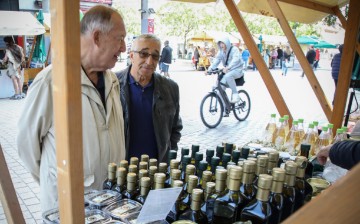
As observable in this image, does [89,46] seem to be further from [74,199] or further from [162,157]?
[74,199]

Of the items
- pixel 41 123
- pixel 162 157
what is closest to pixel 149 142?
pixel 162 157

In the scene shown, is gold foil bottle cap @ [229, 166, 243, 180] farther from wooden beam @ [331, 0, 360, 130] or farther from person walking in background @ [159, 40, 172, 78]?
person walking in background @ [159, 40, 172, 78]

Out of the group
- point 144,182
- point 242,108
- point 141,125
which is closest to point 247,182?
point 144,182

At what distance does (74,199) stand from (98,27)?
54.6 inches

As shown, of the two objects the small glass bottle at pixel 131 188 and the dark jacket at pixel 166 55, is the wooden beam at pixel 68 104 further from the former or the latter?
the dark jacket at pixel 166 55

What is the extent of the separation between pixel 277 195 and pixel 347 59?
8.07ft

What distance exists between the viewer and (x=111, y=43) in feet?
6.48

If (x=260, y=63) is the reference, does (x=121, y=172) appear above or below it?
below

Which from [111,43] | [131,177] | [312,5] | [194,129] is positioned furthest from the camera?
[194,129]

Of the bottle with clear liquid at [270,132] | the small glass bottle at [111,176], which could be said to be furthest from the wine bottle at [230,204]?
the bottle with clear liquid at [270,132]

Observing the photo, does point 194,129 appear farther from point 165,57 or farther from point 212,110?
point 165,57

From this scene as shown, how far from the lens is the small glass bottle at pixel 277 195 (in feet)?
3.70

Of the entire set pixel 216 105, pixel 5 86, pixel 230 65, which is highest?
pixel 230 65

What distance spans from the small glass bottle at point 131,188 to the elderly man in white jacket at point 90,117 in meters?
0.50
